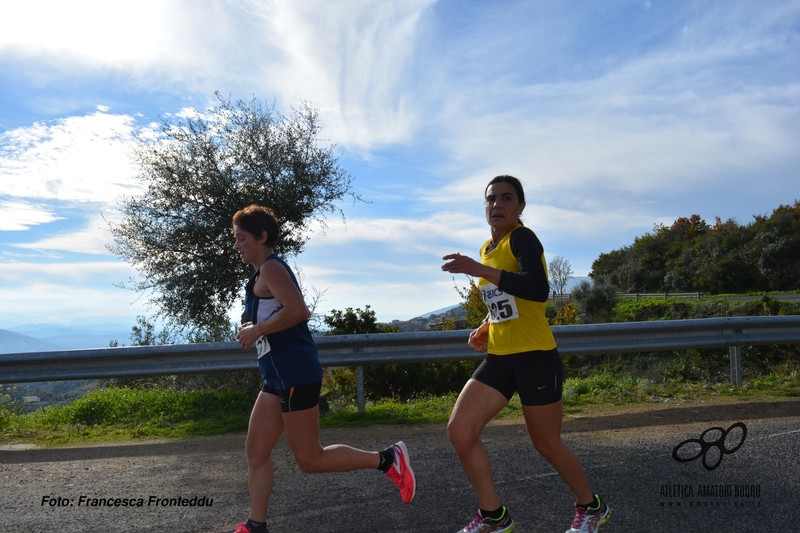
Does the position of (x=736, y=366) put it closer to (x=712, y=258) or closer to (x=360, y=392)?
(x=360, y=392)

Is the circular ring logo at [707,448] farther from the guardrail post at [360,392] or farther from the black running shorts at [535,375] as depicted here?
the guardrail post at [360,392]

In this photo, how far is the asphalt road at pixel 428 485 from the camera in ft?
12.5

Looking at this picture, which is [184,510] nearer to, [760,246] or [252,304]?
[252,304]

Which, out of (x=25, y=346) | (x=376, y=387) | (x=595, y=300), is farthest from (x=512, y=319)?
(x=595, y=300)

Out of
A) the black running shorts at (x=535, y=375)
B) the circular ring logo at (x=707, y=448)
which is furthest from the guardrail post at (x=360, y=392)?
the black running shorts at (x=535, y=375)

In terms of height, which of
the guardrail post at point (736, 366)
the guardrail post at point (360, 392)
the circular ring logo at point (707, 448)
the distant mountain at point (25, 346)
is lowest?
the circular ring logo at point (707, 448)

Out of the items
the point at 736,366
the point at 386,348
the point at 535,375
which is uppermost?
the point at 386,348

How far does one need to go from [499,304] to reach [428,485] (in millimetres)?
1634

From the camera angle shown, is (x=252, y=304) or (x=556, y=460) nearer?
(x=556, y=460)

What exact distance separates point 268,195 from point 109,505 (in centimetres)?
1046

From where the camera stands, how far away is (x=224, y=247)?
45.2 feet

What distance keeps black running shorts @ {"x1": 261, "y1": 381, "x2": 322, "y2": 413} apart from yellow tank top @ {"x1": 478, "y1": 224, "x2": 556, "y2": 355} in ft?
3.25

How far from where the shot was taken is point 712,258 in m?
43.1

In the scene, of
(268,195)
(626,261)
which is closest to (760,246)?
(626,261)
